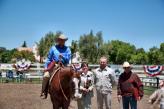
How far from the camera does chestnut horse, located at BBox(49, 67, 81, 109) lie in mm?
8297

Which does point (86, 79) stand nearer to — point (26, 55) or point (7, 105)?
point (7, 105)

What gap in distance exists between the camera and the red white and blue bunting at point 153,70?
2280 centimetres

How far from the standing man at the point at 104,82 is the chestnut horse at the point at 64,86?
123cm

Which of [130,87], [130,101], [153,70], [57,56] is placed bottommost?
[130,101]

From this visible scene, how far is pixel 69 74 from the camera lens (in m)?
8.47

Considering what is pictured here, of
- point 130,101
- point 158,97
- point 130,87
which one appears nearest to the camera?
point 158,97

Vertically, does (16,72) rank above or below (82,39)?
below

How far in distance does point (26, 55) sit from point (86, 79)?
84.7 m

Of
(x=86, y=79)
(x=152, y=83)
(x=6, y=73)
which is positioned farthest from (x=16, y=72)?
(x=86, y=79)

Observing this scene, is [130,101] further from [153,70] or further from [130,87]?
[153,70]

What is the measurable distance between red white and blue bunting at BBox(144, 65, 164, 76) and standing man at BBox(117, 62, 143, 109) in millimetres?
13571

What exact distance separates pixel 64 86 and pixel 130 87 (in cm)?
166

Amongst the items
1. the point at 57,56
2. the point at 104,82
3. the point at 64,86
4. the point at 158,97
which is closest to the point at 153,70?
the point at 104,82

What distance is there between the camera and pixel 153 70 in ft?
76.8
